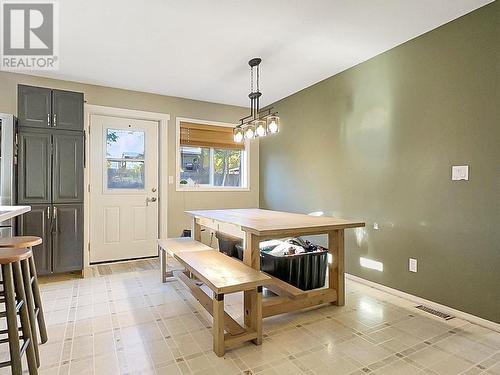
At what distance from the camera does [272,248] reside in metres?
3.08

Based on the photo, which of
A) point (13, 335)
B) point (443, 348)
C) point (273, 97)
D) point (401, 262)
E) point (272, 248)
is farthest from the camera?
point (273, 97)

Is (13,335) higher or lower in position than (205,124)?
lower

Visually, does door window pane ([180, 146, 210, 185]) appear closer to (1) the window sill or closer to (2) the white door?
(1) the window sill

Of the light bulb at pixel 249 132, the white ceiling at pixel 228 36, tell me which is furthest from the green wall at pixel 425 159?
the light bulb at pixel 249 132

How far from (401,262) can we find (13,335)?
9.68 feet

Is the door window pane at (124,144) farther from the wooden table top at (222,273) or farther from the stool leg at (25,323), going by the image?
the stool leg at (25,323)

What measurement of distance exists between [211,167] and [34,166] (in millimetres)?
2329

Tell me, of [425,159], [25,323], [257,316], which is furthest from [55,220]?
[425,159]

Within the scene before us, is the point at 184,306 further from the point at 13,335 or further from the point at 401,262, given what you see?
the point at 401,262

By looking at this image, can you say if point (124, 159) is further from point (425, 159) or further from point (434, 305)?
point (434, 305)

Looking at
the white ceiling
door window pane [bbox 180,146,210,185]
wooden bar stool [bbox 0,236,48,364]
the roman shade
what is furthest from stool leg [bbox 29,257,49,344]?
the roman shade

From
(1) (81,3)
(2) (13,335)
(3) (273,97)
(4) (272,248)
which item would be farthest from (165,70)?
(2) (13,335)

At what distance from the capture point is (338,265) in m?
2.57

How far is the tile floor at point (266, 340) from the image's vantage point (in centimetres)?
173
